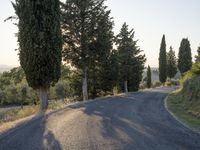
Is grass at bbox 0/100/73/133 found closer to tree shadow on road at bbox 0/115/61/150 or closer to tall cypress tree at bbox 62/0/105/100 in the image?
tree shadow on road at bbox 0/115/61/150

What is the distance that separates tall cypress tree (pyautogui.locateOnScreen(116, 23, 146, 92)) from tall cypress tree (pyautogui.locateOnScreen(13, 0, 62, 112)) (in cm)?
2755

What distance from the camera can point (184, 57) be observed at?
8550 cm

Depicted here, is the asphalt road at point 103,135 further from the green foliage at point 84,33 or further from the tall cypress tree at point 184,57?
the tall cypress tree at point 184,57

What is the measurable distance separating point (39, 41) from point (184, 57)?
66726mm

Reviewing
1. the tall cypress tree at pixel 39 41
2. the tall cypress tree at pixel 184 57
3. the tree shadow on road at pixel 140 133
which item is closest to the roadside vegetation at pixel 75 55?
the tall cypress tree at pixel 39 41

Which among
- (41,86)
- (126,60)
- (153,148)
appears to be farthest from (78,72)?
(153,148)

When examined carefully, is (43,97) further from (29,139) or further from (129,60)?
(129,60)

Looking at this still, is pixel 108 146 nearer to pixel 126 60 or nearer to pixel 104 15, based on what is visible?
pixel 104 15

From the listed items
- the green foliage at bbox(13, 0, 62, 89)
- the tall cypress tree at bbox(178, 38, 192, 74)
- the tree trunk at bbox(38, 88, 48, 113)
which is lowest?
the tree trunk at bbox(38, 88, 48, 113)

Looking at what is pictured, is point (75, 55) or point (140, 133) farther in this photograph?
point (75, 55)

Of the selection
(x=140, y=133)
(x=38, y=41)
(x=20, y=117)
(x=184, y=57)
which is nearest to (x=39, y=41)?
(x=38, y=41)

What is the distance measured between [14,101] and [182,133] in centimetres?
8172

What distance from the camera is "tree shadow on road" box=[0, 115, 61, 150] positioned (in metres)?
10.4

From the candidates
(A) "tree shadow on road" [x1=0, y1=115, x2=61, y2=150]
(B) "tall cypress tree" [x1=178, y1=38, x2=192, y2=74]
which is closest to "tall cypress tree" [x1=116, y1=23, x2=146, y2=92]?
(B) "tall cypress tree" [x1=178, y1=38, x2=192, y2=74]
